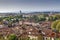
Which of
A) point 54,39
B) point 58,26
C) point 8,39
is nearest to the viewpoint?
point 8,39

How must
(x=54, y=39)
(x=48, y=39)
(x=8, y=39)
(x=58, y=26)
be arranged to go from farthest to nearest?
(x=58, y=26) → (x=48, y=39) → (x=54, y=39) → (x=8, y=39)

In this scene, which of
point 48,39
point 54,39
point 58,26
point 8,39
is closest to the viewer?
point 8,39

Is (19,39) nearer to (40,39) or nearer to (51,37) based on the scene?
(40,39)

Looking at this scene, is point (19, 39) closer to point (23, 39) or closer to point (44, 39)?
point (23, 39)

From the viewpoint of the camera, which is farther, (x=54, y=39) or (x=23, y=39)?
(x=54, y=39)

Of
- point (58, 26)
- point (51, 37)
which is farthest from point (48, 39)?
point (58, 26)

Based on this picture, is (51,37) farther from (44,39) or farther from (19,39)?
(19,39)

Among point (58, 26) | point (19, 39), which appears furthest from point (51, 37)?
point (58, 26)
